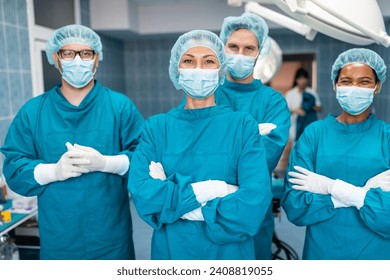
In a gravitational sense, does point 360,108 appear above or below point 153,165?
above

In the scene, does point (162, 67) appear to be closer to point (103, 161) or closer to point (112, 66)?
point (112, 66)

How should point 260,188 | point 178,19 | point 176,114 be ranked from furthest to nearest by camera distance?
1. point 178,19
2. point 176,114
3. point 260,188

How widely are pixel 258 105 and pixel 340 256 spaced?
0.68m

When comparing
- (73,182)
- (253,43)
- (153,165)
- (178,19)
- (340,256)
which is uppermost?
(178,19)

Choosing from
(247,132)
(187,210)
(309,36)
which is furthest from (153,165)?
(309,36)

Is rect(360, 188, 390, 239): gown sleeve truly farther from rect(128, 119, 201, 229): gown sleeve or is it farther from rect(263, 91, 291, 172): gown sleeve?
rect(128, 119, 201, 229): gown sleeve

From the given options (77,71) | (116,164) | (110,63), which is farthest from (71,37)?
(110,63)

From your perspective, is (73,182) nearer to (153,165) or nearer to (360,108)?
(153,165)

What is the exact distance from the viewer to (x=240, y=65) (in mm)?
1576

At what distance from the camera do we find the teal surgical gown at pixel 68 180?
1.49 metres

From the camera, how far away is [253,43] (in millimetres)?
1608

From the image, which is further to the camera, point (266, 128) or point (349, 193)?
point (266, 128)

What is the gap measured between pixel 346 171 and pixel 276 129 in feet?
1.04

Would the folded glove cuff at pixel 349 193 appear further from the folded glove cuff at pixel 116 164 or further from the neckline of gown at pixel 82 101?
the neckline of gown at pixel 82 101
